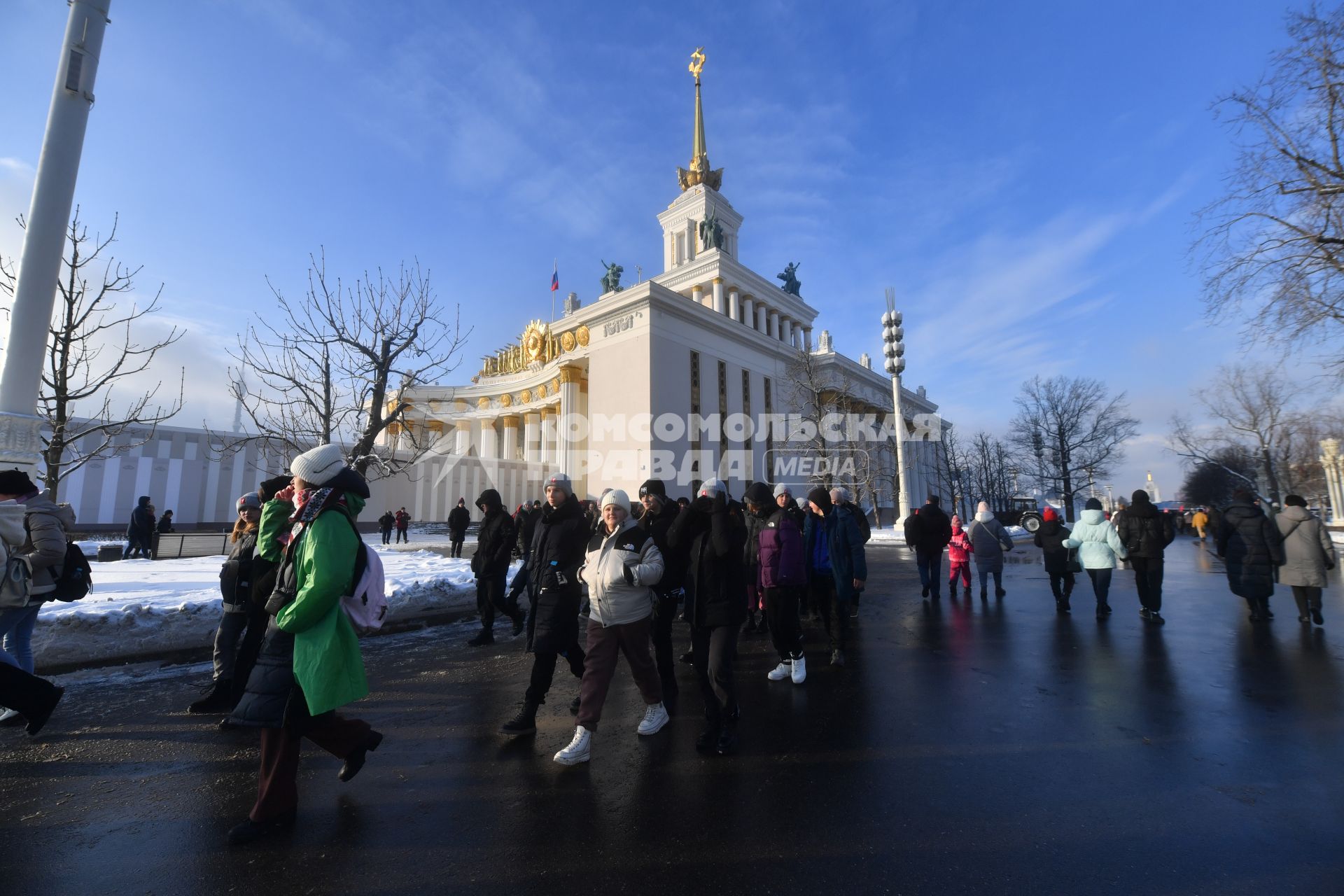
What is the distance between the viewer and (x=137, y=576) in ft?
31.2

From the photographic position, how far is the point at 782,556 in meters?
4.89

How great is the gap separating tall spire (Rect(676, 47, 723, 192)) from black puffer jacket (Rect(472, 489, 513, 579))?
48457 mm

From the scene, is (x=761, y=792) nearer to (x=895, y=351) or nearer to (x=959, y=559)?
(x=959, y=559)

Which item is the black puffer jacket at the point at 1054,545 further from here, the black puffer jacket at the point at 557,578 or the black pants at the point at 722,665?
the black puffer jacket at the point at 557,578

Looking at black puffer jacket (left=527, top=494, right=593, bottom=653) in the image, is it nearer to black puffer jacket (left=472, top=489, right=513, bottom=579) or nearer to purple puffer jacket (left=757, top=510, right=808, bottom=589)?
purple puffer jacket (left=757, top=510, right=808, bottom=589)

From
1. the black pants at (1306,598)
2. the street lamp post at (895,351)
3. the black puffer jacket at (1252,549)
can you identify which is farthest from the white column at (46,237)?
the street lamp post at (895,351)

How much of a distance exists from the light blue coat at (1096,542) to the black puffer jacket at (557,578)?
7.71 m

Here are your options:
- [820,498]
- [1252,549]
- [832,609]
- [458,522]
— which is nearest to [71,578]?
[820,498]

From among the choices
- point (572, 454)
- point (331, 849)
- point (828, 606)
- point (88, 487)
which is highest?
point (572, 454)

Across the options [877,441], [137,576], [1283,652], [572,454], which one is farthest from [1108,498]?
[137,576]

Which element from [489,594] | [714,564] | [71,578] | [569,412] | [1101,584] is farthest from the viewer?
[569,412]

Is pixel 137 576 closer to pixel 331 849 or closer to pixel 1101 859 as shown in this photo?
pixel 331 849

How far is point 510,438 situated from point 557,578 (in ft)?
167

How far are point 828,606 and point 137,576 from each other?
1131cm
